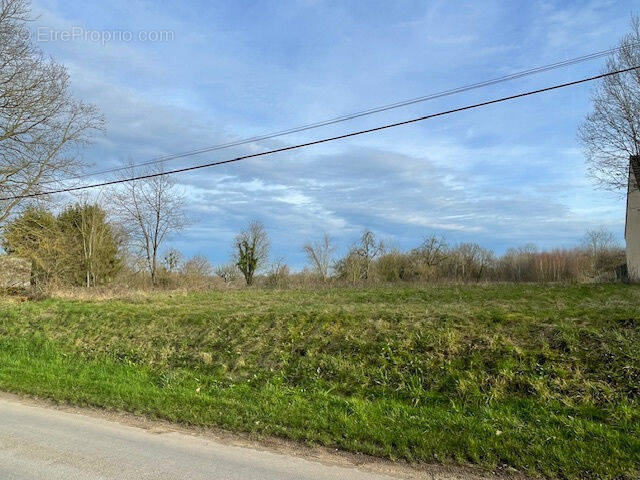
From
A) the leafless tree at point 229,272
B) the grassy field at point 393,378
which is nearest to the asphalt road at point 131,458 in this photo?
the grassy field at point 393,378

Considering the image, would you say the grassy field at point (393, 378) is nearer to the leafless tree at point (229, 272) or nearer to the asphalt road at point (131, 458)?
the asphalt road at point (131, 458)

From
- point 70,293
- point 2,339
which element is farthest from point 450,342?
point 70,293

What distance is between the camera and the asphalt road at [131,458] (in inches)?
186

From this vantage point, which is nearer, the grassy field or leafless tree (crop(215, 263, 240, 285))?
the grassy field

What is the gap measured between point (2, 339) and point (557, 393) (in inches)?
582

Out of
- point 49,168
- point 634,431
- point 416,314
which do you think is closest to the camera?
point 634,431

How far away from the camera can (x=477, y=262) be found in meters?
39.1

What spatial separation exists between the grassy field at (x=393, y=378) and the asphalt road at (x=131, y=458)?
694 millimetres

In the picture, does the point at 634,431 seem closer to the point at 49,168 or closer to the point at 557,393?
the point at 557,393

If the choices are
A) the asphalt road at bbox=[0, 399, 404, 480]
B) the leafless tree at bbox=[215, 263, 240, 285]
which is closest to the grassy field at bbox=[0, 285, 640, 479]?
the asphalt road at bbox=[0, 399, 404, 480]

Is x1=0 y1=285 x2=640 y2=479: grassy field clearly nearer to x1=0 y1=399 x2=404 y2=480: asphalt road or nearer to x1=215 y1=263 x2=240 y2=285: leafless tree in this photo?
x1=0 y1=399 x2=404 y2=480: asphalt road

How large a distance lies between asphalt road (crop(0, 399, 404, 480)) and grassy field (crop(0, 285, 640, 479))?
2.28 feet

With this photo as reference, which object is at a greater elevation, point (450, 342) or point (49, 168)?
Result: point (49, 168)

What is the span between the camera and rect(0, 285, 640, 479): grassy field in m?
5.52
